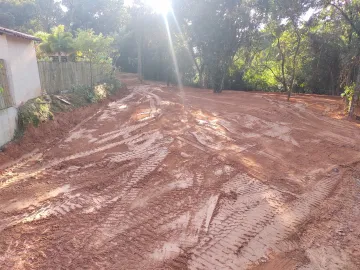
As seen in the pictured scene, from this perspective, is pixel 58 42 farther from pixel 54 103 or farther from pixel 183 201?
pixel 183 201

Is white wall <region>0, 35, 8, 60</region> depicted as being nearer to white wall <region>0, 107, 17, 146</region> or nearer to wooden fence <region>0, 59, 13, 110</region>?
wooden fence <region>0, 59, 13, 110</region>

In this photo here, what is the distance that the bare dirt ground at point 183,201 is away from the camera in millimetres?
3777

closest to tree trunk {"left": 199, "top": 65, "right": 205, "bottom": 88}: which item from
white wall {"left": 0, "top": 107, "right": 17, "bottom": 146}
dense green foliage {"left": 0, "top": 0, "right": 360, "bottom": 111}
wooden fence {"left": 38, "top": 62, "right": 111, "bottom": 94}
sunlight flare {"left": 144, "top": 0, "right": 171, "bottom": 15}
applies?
dense green foliage {"left": 0, "top": 0, "right": 360, "bottom": 111}

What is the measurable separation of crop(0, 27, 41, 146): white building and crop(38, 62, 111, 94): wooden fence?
0.75 meters

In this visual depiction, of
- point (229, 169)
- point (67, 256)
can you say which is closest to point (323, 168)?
point (229, 169)

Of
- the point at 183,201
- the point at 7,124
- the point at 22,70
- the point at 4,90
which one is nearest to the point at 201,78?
the point at 22,70

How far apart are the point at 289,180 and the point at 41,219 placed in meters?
4.73

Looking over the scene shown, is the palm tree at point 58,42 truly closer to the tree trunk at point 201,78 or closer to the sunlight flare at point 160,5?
the sunlight flare at point 160,5

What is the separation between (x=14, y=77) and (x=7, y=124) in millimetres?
2025

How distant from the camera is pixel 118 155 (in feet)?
23.8

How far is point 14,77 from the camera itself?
8852 mm

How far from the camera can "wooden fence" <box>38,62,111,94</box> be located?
1181cm

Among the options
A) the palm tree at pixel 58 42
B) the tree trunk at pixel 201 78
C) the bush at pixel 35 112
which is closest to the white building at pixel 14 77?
the bush at pixel 35 112

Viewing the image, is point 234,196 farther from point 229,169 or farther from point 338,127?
point 338,127
